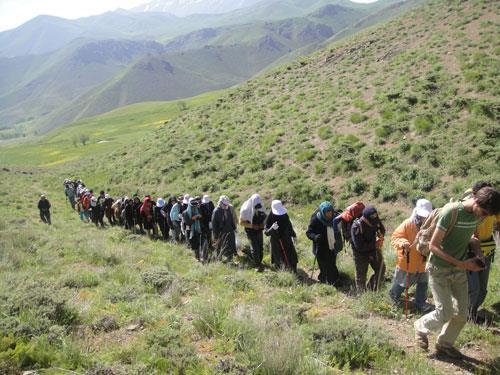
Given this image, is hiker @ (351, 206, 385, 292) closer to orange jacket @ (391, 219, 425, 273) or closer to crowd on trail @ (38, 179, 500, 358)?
crowd on trail @ (38, 179, 500, 358)

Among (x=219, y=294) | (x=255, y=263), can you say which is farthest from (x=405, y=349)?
(x=255, y=263)

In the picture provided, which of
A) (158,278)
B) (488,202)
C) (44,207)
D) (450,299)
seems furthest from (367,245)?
(44,207)

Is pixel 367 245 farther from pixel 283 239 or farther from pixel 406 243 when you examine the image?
pixel 283 239

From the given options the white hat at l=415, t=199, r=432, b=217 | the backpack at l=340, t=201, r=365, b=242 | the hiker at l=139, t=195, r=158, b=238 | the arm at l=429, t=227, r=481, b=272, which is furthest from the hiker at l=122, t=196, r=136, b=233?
the arm at l=429, t=227, r=481, b=272

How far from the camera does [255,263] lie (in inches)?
446

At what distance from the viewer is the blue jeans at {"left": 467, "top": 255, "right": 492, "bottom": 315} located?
671cm

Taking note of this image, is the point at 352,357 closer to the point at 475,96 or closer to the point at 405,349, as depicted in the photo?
the point at 405,349

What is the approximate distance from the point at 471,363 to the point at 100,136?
440ft

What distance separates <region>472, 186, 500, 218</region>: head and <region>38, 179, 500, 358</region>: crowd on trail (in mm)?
10

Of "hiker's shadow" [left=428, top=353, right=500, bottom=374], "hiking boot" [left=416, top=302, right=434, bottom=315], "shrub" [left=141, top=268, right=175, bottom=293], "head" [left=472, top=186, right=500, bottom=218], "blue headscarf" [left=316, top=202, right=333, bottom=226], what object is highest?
"head" [left=472, top=186, right=500, bottom=218]

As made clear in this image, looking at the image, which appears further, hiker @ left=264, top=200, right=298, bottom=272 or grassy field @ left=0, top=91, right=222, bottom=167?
grassy field @ left=0, top=91, right=222, bottom=167

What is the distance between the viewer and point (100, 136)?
129375 millimetres

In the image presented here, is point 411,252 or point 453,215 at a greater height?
point 453,215

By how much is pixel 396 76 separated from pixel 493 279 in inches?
A: 855
